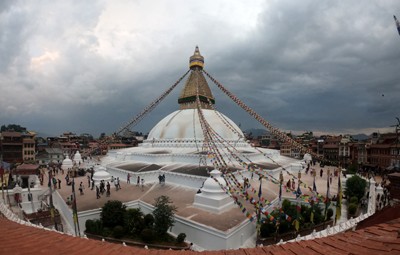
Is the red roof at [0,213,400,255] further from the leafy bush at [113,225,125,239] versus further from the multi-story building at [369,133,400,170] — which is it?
the multi-story building at [369,133,400,170]

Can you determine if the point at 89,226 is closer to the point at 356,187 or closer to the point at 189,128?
the point at 356,187

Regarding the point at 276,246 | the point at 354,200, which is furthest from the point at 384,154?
the point at 276,246

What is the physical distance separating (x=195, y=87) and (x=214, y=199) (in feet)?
64.5

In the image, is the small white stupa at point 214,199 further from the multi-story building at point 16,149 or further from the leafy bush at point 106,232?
the multi-story building at point 16,149

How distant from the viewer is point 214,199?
1152 cm

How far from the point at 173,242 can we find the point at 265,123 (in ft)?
27.5

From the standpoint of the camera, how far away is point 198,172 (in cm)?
1677

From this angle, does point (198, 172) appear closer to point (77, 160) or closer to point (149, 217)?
point (149, 217)

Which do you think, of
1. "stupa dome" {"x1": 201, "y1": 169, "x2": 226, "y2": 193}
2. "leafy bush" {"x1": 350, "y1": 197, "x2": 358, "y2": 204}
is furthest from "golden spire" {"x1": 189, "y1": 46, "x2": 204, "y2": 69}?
"leafy bush" {"x1": 350, "y1": 197, "x2": 358, "y2": 204}

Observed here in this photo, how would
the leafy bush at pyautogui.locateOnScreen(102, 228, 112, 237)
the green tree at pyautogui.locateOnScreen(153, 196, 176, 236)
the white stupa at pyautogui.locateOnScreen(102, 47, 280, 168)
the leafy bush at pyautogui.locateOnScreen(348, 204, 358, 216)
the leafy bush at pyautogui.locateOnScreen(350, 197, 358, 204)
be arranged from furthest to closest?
the white stupa at pyautogui.locateOnScreen(102, 47, 280, 168) < the leafy bush at pyautogui.locateOnScreen(350, 197, 358, 204) < the leafy bush at pyautogui.locateOnScreen(348, 204, 358, 216) < the leafy bush at pyautogui.locateOnScreen(102, 228, 112, 237) < the green tree at pyautogui.locateOnScreen(153, 196, 176, 236)

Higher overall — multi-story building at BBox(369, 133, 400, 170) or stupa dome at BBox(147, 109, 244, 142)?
stupa dome at BBox(147, 109, 244, 142)

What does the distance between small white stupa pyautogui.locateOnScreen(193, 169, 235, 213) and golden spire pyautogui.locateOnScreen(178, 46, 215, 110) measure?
17250 mm

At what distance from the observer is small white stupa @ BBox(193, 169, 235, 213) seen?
1146 centimetres

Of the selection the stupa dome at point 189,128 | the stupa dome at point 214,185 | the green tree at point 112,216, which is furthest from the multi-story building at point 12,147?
the stupa dome at point 214,185
